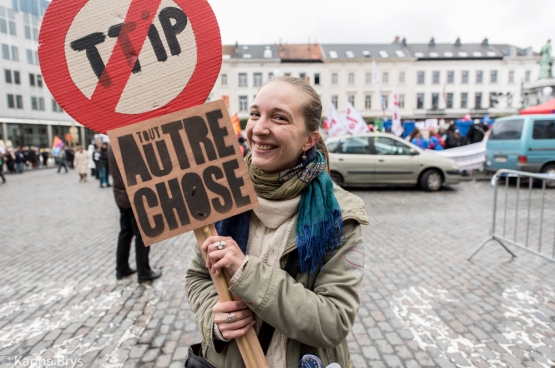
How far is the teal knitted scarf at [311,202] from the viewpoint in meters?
1.28

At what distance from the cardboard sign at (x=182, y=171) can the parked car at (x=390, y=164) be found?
9.81 m

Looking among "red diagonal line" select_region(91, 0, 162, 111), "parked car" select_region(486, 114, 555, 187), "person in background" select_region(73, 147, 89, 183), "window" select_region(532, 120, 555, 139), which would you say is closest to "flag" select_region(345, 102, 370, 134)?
"parked car" select_region(486, 114, 555, 187)

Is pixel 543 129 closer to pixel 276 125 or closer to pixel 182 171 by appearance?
pixel 276 125

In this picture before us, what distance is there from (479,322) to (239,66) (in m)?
50.7

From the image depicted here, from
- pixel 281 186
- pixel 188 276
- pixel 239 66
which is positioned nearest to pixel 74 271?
pixel 188 276

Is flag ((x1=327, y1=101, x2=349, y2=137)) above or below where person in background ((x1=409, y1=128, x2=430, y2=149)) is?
above

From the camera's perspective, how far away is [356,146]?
11.2 m

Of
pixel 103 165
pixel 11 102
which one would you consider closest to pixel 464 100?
pixel 103 165

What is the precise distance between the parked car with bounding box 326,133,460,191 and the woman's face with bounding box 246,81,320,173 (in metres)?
9.68

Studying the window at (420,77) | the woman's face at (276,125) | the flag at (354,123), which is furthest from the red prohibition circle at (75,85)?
the window at (420,77)

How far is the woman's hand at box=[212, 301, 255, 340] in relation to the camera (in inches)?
48.1

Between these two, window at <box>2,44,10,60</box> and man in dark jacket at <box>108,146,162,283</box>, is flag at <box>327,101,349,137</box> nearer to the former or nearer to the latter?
man in dark jacket at <box>108,146,162,283</box>

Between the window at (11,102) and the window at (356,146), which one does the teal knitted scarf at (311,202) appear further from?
the window at (11,102)

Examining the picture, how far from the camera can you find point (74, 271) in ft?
17.0
